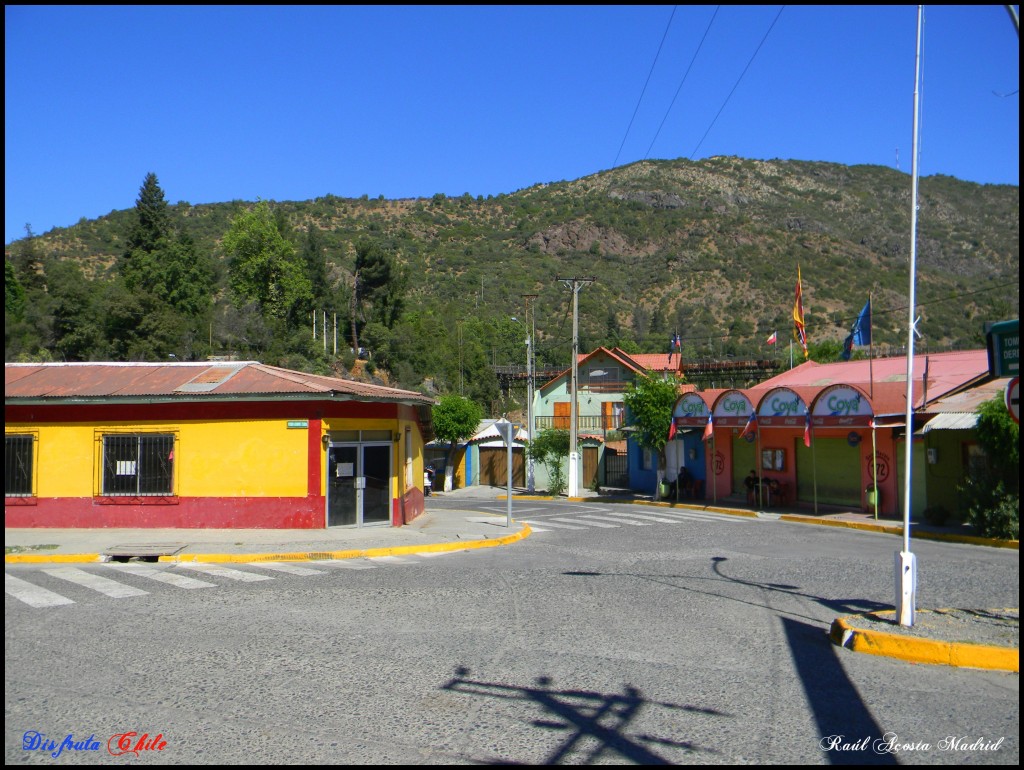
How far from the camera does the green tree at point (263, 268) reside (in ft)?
216

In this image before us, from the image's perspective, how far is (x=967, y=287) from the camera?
8294 centimetres

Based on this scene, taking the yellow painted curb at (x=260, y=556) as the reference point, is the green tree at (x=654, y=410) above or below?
above

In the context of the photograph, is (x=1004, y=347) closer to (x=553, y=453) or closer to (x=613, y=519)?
(x=613, y=519)

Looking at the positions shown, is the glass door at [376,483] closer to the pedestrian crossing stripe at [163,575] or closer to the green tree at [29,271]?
the pedestrian crossing stripe at [163,575]

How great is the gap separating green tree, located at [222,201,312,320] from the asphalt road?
54287 millimetres

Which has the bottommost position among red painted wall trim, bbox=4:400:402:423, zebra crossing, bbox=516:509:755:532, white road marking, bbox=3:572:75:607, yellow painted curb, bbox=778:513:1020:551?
zebra crossing, bbox=516:509:755:532

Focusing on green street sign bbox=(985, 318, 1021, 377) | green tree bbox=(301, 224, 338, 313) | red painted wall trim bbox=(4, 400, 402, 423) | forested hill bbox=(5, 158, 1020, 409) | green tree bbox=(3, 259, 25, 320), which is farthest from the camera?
green tree bbox=(301, 224, 338, 313)

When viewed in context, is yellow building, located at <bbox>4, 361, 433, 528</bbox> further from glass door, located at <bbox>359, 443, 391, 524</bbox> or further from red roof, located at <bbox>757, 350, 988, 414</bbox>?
red roof, located at <bbox>757, 350, 988, 414</bbox>

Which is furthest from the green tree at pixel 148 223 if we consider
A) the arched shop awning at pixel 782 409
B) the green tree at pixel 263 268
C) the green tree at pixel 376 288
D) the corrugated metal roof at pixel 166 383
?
the arched shop awning at pixel 782 409

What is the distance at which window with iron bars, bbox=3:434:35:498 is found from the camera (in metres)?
20.4

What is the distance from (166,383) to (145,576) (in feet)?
27.7

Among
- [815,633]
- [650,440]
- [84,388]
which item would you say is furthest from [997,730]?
[650,440]

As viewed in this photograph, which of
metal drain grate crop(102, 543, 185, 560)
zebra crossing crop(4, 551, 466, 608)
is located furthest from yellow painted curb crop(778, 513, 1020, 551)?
metal drain grate crop(102, 543, 185, 560)

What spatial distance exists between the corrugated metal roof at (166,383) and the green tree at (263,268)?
141ft
